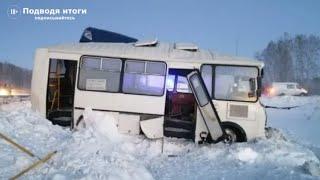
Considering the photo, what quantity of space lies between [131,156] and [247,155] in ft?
9.74

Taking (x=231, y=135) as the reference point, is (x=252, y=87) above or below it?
above

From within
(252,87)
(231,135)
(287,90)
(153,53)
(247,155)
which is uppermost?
(287,90)

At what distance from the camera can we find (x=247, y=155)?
11273mm

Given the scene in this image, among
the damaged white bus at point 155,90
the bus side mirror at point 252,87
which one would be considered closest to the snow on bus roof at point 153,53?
the damaged white bus at point 155,90

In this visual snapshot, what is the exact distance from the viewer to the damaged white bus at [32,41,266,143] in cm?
1380

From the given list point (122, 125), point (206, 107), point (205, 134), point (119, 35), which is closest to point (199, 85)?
point (206, 107)

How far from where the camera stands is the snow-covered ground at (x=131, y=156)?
8.92 m

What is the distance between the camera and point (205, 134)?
45.2 ft

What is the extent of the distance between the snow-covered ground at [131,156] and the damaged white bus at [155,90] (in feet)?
1.54

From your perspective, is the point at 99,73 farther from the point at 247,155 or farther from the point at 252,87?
the point at 247,155

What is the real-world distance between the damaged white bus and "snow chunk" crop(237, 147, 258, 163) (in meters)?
2.11

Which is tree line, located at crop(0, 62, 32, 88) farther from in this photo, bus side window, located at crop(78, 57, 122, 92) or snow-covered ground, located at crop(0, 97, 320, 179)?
snow-covered ground, located at crop(0, 97, 320, 179)

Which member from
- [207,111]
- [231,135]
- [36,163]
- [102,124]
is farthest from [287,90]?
[36,163]

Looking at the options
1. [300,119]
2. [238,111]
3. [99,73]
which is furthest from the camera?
[300,119]
